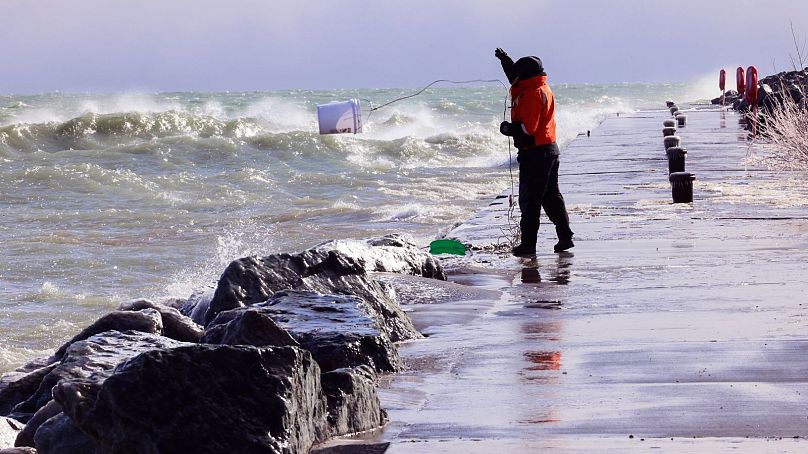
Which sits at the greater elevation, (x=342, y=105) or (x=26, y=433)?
(x=342, y=105)

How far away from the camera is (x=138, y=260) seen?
1630 cm

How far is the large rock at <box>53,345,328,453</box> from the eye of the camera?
4348 mm

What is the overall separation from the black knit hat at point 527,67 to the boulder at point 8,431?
5.83 meters

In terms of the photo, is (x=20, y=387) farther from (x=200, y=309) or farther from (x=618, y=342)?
(x=618, y=342)

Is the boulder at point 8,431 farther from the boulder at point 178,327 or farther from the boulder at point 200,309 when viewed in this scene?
the boulder at point 200,309

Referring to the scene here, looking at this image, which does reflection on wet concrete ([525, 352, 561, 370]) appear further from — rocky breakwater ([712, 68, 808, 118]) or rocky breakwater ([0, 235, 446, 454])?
rocky breakwater ([712, 68, 808, 118])

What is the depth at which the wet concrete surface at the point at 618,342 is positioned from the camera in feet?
16.9

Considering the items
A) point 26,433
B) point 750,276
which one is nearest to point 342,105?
point 750,276

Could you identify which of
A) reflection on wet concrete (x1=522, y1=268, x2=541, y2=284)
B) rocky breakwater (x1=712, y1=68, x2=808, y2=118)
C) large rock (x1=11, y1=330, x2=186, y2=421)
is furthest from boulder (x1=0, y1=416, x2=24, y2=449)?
rocky breakwater (x1=712, y1=68, x2=808, y2=118)

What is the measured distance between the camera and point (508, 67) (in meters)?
11.1

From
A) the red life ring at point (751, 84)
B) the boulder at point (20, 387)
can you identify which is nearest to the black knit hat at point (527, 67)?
the boulder at point (20, 387)

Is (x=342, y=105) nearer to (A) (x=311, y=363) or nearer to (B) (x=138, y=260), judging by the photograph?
(B) (x=138, y=260)

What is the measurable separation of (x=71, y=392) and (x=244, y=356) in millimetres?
628

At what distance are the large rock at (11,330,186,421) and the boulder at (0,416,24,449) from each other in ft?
1.18
